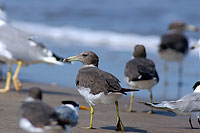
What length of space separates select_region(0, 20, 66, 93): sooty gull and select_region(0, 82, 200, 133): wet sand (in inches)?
22.9

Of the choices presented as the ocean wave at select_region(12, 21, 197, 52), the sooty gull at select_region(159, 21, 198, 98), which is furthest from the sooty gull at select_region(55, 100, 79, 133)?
the ocean wave at select_region(12, 21, 197, 52)

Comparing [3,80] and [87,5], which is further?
[87,5]

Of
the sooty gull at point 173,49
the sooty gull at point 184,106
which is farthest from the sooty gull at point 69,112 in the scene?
the sooty gull at point 173,49

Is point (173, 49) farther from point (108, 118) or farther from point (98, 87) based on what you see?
point (98, 87)

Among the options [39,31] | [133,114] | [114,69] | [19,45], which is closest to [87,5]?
[39,31]

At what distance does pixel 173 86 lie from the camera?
36.9 feet

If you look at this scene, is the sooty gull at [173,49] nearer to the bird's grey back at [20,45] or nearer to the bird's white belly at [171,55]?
the bird's white belly at [171,55]

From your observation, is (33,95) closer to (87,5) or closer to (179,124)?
(179,124)

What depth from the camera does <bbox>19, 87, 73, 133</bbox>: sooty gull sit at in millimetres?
4652

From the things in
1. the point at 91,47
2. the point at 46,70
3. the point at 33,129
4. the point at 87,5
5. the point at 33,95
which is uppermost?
the point at 87,5

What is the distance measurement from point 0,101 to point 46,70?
4.04 metres

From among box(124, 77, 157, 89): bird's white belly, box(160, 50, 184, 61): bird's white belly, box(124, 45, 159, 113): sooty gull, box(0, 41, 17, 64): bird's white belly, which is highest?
box(160, 50, 184, 61): bird's white belly

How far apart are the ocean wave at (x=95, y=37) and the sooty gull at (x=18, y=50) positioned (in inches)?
240

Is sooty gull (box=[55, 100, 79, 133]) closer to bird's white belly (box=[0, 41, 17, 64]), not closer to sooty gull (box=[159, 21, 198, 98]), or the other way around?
bird's white belly (box=[0, 41, 17, 64])
